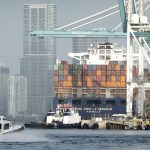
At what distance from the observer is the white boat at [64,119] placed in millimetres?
168625

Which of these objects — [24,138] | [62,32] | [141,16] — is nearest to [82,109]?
[62,32]

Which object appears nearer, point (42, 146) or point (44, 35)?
point (42, 146)

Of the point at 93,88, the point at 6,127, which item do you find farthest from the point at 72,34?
the point at 6,127

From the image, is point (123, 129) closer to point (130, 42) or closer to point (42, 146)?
point (130, 42)

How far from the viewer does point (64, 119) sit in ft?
552

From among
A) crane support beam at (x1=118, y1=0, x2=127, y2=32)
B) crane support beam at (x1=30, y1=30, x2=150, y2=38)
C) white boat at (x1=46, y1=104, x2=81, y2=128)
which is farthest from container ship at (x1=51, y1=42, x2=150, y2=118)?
crane support beam at (x1=118, y1=0, x2=127, y2=32)

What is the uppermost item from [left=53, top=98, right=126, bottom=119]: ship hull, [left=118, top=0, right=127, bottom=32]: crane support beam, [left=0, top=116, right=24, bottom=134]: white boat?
[left=118, top=0, right=127, bottom=32]: crane support beam

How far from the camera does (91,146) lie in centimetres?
9800

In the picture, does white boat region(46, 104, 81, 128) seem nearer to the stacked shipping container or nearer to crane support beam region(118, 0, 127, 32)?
crane support beam region(118, 0, 127, 32)

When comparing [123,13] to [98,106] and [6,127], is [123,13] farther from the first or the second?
[6,127]

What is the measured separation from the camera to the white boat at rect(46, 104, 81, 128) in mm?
168625

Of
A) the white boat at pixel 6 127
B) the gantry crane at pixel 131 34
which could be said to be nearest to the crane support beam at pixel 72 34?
the gantry crane at pixel 131 34

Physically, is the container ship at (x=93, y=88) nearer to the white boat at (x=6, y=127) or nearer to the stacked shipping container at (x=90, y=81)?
the stacked shipping container at (x=90, y=81)

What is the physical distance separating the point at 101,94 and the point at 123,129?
38.4 meters
